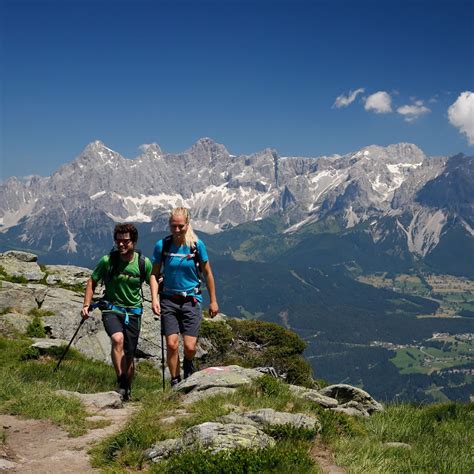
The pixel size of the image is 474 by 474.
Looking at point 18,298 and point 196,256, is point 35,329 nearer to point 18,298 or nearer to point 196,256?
point 18,298

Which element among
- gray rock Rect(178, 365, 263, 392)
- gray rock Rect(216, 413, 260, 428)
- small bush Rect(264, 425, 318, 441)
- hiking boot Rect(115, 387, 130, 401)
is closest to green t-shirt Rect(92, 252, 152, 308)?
hiking boot Rect(115, 387, 130, 401)

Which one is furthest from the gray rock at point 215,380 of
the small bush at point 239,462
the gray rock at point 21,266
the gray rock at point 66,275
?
the gray rock at point 21,266

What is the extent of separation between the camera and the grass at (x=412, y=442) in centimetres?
725

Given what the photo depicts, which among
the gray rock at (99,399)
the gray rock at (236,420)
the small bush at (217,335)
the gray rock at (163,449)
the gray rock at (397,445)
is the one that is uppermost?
the gray rock at (236,420)

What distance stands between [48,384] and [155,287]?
3652 millimetres

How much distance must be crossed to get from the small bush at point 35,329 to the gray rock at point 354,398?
14.0 meters

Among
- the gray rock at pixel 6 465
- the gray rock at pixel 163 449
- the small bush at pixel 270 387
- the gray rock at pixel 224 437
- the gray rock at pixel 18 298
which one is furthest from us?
the gray rock at pixel 18 298

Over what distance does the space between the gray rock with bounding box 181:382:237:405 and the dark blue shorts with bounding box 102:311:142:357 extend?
8.12 ft

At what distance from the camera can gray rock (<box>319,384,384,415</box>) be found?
12.1 m

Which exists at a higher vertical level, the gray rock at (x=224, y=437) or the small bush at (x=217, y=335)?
the gray rock at (x=224, y=437)

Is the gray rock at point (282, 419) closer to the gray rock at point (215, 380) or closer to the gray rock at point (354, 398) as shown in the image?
the gray rock at point (215, 380)

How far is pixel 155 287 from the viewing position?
1191 cm

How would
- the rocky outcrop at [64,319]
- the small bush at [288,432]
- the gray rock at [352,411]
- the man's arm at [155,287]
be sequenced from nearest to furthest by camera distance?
the small bush at [288,432]
the gray rock at [352,411]
the man's arm at [155,287]
the rocky outcrop at [64,319]

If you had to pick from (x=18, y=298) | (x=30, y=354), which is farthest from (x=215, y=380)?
(x=18, y=298)
